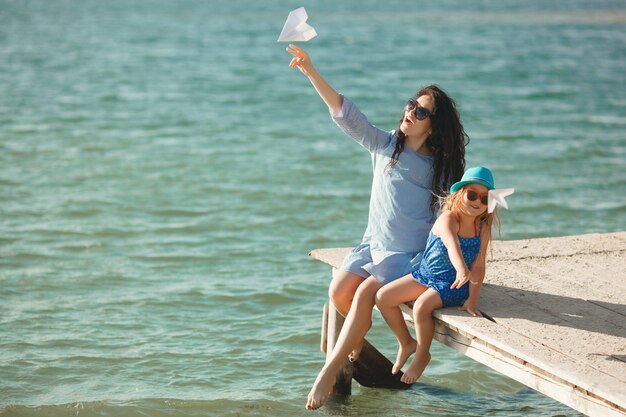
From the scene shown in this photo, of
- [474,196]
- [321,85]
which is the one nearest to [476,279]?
[474,196]

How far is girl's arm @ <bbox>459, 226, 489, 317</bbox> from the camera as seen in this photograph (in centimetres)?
476

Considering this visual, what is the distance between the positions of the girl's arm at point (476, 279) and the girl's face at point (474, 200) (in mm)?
131

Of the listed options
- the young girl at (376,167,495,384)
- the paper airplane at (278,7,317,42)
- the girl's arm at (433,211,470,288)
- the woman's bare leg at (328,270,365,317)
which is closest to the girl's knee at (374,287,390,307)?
the young girl at (376,167,495,384)

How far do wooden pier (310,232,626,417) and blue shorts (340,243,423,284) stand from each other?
0.19 m

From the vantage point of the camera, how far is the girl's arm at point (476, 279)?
187 inches

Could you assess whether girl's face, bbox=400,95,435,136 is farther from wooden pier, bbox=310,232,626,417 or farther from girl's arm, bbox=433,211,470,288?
wooden pier, bbox=310,232,626,417

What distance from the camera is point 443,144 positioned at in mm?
5074

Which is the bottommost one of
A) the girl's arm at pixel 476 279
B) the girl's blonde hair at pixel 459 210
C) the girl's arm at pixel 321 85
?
the girl's arm at pixel 476 279

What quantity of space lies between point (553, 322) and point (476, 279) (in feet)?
1.35

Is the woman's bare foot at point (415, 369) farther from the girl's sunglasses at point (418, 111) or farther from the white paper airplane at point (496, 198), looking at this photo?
the girl's sunglasses at point (418, 111)

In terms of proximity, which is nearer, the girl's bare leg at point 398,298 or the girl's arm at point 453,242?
the girl's arm at point 453,242

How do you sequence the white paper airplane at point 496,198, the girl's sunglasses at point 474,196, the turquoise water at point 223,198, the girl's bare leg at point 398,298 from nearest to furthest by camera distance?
1. the white paper airplane at point 496,198
2. the girl's sunglasses at point 474,196
3. the girl's bare leg at point 398,298
4. the turquoise water at point 223,198

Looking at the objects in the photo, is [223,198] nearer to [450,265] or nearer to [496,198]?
[450,265]

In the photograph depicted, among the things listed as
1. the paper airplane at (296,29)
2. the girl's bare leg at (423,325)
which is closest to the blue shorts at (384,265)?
Result: the girl's bare leg at (423,325)
